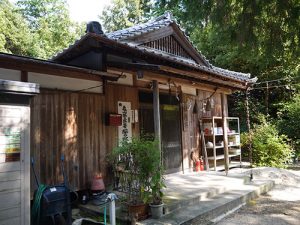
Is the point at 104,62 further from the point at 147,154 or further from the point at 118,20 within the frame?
the point at 118,20

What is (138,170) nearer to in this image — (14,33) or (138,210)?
(138,210)

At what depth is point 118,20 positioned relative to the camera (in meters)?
25.7

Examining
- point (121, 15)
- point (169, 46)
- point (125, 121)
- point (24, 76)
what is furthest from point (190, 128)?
point (121, 15)

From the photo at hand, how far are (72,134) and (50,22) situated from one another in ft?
61.9

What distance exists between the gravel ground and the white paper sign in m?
2.90

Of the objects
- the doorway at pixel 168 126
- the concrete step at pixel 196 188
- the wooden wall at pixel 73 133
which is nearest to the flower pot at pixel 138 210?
the concrete step at pixel 196 188

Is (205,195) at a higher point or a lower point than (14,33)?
lower

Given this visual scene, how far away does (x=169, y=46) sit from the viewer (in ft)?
30.6

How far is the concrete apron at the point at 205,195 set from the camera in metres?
4.91

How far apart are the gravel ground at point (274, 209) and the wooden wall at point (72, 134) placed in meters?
2.83

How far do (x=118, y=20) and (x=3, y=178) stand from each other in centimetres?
2435

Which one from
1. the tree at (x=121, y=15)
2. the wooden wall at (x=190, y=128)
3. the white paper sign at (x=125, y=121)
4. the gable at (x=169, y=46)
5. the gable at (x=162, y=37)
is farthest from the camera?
the tree at (x=121, y=15)

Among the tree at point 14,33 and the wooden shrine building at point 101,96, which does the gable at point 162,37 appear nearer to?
the wooden shrine building at point 101,96

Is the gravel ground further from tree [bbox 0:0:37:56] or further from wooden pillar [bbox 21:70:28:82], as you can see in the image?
tree [bbox 0:0:37:56]
